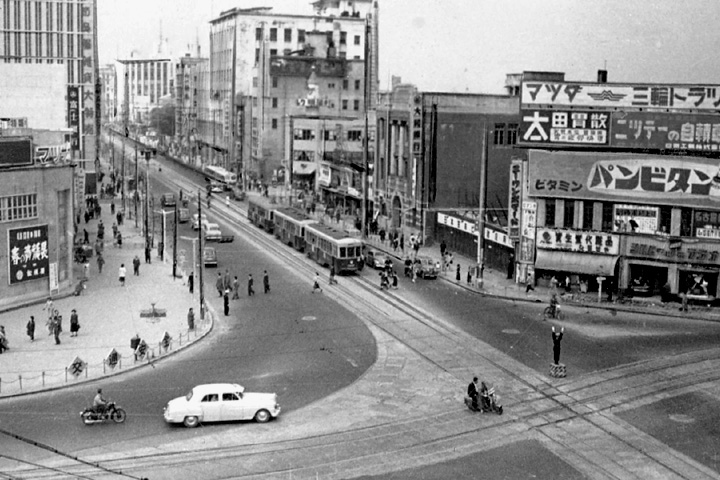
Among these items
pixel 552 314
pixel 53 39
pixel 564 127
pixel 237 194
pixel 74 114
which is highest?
pixel 53 39

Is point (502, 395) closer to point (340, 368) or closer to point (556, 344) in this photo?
point (556, 344)

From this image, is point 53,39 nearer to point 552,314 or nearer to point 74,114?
point 74,114

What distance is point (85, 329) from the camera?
1868 inches

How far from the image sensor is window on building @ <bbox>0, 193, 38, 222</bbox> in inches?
2083

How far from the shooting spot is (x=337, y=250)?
65.0 m

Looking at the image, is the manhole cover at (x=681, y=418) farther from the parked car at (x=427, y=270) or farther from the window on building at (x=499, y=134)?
the window on building at (x=499, y=134)

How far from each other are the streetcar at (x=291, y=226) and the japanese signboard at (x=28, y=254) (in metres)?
22.6

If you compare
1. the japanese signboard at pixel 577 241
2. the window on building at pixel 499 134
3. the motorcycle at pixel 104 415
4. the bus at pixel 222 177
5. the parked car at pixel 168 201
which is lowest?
the motorcycle at pixel 104 415

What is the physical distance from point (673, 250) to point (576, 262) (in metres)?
5.63

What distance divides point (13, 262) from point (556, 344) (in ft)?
94.1

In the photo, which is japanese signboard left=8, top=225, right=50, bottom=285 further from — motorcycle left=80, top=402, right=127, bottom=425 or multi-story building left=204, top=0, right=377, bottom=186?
multi-story building left=204, top=0, right=377, bottom=186

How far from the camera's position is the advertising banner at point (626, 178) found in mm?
56969

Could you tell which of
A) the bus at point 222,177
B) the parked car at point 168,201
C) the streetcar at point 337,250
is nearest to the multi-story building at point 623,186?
the streetcar at point 337,250

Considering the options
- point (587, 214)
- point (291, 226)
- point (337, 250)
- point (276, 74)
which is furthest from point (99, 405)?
point (276, 74)
